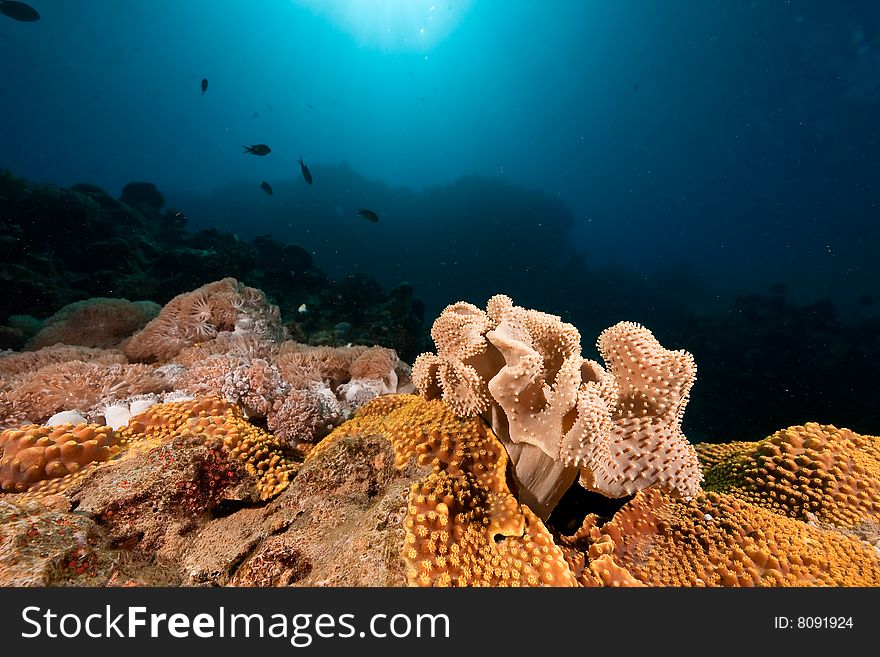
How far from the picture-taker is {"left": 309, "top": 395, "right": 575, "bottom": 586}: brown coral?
4.38 feet

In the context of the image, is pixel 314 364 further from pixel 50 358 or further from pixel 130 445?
pixel 50 358

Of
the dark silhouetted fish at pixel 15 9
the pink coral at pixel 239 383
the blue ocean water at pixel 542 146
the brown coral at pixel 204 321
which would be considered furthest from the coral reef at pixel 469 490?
the dark silhouetted fish at pixel 15 9

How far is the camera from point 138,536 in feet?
5.35

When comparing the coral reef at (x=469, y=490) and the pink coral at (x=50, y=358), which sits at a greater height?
the pink coral at (x=50, y=358)

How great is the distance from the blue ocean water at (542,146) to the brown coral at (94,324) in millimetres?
13257

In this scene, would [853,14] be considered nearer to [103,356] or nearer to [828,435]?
[828,435]

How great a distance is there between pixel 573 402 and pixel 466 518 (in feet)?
2.27

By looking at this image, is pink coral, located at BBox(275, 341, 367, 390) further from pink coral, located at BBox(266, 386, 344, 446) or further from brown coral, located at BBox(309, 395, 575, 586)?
brown coral, located at BBox(309, 395, 575, 586)

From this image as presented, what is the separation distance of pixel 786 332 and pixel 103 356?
23.0 m

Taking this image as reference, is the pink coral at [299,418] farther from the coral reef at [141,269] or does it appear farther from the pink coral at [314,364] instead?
the coral reef at [141,269]

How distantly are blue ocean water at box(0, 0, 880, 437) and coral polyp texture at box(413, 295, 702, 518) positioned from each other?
16.0 m

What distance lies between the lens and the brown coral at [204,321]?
393 centimetres

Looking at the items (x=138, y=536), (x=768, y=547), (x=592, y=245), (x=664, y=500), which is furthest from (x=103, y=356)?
(x=592, y=245)

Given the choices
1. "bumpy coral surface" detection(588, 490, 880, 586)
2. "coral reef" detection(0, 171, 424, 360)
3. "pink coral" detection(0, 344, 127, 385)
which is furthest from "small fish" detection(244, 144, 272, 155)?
"bumpy coral surface" detection(588, 490, 880, 586)
